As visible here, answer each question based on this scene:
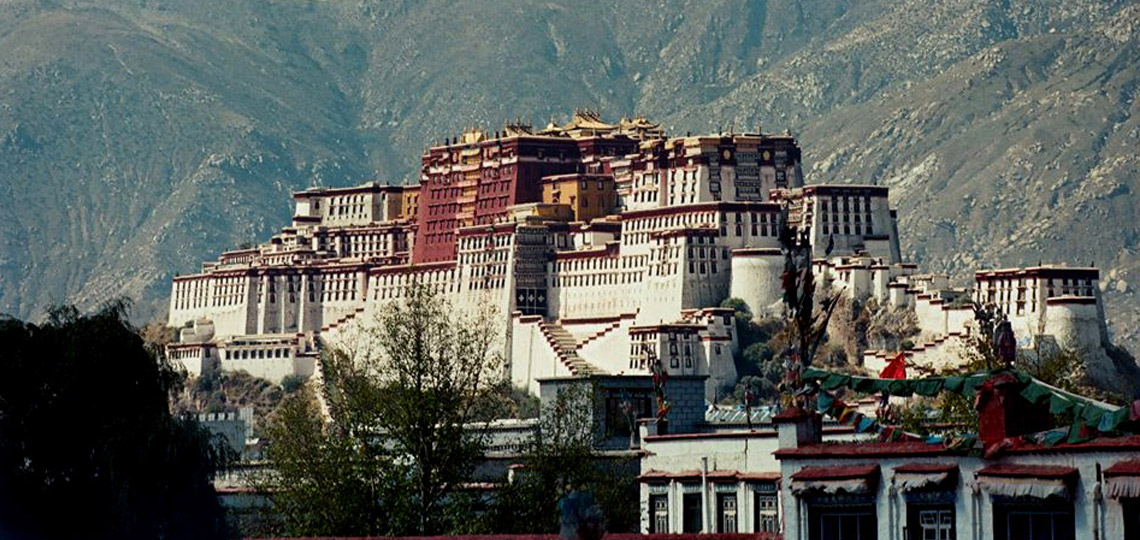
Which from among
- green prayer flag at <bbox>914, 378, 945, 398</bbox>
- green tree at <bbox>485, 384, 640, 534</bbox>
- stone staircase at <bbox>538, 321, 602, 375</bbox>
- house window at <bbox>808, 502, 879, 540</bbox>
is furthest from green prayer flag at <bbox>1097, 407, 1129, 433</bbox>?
stone staircase at <bbox>538, 321, 602, 375</bbox>

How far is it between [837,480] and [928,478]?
1.21 m

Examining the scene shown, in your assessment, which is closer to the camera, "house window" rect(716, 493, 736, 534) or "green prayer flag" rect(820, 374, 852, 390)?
"green prayer flag" rect(820, 374, 852, 390)

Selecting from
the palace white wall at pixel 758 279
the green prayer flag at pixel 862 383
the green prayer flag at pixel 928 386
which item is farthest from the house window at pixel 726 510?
the palace white wall at pixel 758 279

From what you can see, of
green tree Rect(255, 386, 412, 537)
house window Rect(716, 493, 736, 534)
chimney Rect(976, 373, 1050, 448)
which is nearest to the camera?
chimney Rect(976, 373, 1050, 448)

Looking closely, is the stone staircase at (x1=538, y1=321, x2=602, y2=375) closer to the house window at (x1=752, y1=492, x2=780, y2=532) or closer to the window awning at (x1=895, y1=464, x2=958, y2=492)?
the house window at (x1=752, y1=492, x2=780, y2=532)

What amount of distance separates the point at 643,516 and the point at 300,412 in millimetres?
19269

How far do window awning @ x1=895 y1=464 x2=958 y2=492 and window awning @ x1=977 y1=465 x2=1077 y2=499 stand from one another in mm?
417

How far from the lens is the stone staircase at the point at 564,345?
600 feet

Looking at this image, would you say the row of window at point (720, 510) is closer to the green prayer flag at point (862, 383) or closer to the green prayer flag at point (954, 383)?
the green prayer flag at point (862, 383)

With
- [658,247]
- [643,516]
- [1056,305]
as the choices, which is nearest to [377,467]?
[643,516]

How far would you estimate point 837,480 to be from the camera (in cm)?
3800

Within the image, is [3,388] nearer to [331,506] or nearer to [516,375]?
[331,506]

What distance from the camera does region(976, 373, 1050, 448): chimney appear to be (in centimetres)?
3709

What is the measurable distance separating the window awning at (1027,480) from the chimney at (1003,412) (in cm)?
45
